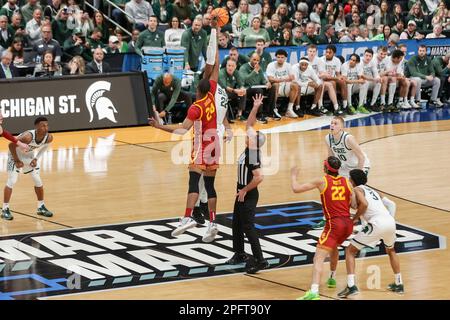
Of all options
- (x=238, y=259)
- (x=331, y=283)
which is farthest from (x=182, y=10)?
(x=331, y=283)

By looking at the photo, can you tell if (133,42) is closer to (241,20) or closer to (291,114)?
(241,20)

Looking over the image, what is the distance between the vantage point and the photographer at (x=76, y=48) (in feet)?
86.7

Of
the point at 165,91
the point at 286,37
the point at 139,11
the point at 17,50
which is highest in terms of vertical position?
the point at 139,11

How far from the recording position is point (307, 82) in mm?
27641

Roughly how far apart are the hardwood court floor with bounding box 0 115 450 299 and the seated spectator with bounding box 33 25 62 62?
2190mm

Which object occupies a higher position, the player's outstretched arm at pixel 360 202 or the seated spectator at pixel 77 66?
the seated spectator at pixel 77 66

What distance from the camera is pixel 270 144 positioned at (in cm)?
2380

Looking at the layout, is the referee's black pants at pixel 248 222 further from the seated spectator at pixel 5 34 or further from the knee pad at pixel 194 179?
the seated spectator at pixel 5 34

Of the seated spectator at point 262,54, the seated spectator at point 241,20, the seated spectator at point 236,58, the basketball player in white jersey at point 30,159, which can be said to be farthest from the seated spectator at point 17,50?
the basketball player in white jersey at point 30,159

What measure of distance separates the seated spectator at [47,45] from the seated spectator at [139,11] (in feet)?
12.5

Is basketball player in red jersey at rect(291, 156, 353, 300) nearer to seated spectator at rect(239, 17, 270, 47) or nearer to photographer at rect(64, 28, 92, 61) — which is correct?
photographer at rect(64, 28, 92, 61)

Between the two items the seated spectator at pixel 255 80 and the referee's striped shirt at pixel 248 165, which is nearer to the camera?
the referee's striped shirt at pixel 248 165

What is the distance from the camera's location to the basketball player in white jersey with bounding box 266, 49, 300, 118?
27.0m

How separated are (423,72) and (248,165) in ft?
54.6
